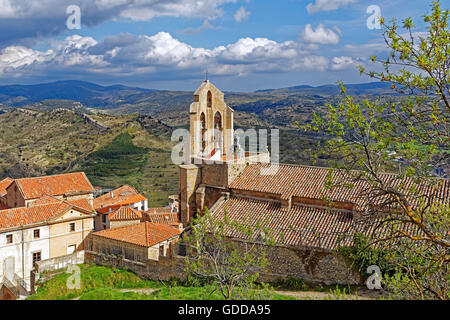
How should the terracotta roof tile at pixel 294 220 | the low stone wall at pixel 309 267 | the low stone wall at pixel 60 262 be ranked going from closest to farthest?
the low stone wall at pixel 309 267 → the terracotta roof tile at pixel 294 220 → the low stone wall at pixel 60 262

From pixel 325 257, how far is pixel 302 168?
5751mm

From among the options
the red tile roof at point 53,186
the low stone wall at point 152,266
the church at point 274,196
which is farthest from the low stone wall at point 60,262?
the red tile roof at point 53,186

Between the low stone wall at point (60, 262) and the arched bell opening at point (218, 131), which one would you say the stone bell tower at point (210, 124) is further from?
the low stone wall at point (60, 262)

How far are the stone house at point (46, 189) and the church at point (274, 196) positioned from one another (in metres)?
17.9

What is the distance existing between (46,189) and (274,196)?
2432 centimetres

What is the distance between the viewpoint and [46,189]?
3500cm

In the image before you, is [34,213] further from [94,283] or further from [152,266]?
[152,266]

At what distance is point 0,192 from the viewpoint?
3853 cm

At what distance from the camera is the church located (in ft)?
53.6

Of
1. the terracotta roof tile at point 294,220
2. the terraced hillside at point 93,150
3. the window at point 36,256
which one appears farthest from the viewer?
the terraced hillside at point 93,150

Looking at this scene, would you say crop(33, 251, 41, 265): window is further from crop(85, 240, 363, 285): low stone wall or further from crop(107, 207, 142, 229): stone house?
crop(85, 240, 363, 285): low stone wall

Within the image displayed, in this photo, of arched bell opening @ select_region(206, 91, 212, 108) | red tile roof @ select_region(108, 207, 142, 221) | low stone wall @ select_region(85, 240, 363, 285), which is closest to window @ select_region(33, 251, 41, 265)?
red tile roof @ select_region(108, 207, 142, 221)

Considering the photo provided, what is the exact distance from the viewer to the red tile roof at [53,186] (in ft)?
113
